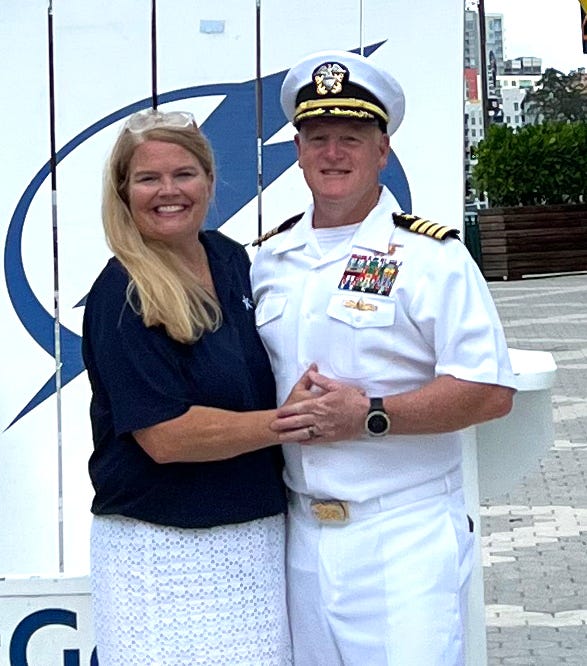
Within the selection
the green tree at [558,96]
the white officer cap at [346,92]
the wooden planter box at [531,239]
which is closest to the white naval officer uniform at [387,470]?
the white officer cap at [346,92]

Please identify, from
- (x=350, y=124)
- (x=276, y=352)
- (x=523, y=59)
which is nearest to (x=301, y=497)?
(x=276, y=352)

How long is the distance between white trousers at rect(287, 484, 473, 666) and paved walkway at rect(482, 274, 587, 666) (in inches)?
87.0

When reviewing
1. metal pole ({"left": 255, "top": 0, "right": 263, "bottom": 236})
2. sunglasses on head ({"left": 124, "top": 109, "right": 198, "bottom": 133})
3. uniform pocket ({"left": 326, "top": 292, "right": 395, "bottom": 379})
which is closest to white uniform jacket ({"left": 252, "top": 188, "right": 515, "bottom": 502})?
uniform pocket ({"left": 326, "top": 292, "right": 395, "bottom": 379})

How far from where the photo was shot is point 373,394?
2.57 metres

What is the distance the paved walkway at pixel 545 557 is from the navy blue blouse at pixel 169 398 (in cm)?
237

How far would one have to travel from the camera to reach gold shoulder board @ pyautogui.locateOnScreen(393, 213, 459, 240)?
2564 millimetres

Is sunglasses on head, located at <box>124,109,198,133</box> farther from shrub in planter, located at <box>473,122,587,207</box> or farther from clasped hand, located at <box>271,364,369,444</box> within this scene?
shrub in planter, located at <box>473,122,587,207</box>

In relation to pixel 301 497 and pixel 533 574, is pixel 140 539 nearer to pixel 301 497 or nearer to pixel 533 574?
pixel 301 497

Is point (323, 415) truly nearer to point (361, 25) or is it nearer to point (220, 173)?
point (220, 173)

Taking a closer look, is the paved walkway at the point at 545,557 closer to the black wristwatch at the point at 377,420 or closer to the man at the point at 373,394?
the man at the point at 373,394

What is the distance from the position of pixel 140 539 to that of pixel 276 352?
Result: 42cm

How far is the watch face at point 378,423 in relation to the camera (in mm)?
2477

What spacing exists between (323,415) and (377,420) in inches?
3.7

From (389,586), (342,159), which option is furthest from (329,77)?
(389,586)
